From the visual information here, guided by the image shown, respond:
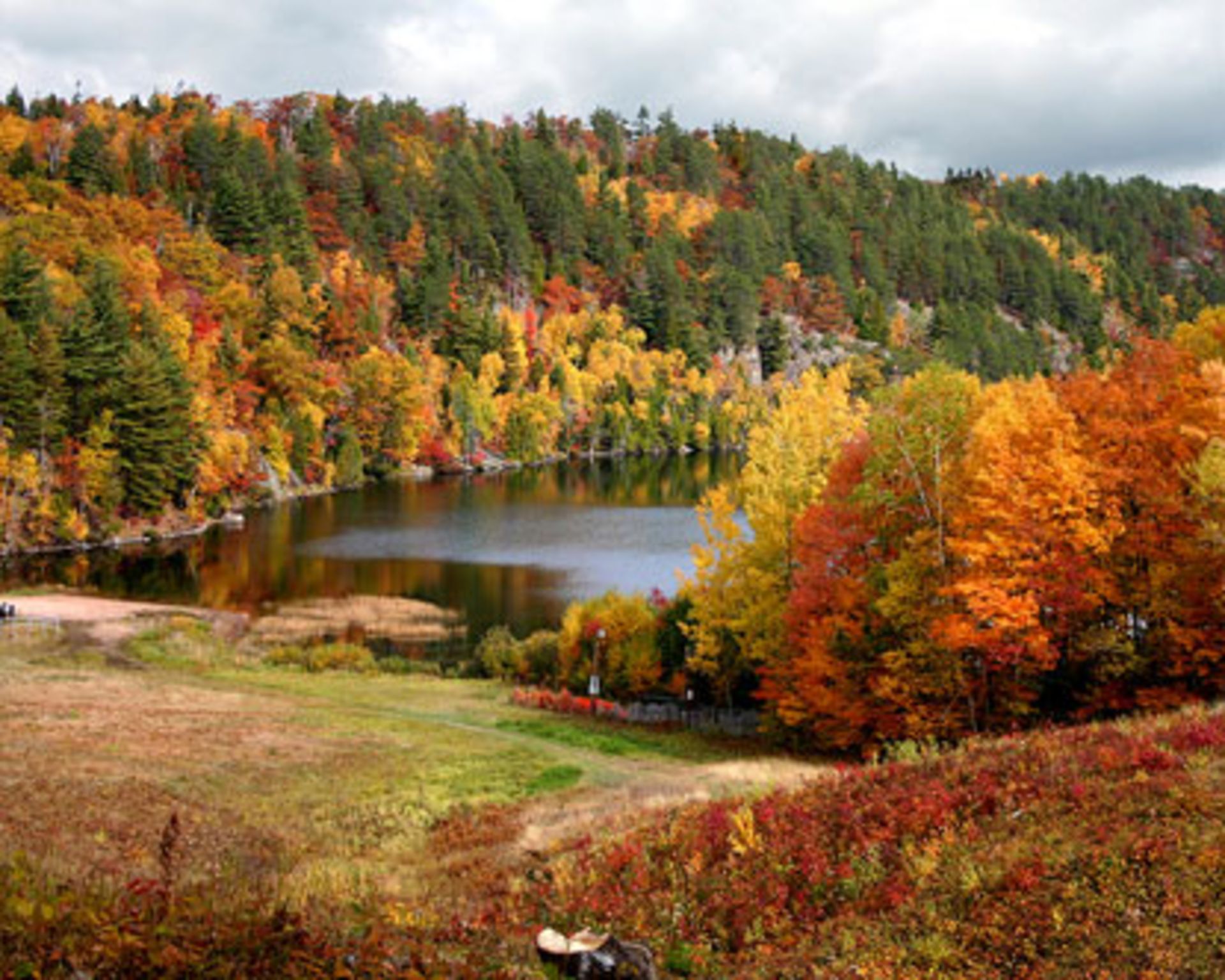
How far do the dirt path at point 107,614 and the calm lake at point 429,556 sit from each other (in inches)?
102

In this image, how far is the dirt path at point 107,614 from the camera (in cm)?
4781

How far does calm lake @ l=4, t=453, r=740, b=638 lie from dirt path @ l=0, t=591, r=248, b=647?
2.60m

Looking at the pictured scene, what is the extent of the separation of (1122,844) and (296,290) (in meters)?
126

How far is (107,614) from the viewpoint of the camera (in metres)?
52.1

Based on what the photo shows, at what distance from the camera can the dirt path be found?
157 feet

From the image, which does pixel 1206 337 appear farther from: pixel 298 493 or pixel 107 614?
pixel 298 493

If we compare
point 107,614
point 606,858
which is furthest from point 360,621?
point 606,858

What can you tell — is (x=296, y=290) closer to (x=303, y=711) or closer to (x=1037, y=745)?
(x=303, y=711)

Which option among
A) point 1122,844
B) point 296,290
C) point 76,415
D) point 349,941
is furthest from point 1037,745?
point 296,290

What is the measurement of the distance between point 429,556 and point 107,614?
2432 centimetres

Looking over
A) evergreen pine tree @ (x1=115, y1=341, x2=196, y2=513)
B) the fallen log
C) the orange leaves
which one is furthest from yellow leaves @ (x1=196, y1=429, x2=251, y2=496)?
the fallen log

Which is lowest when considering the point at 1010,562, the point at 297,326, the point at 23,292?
the point at 1010,562

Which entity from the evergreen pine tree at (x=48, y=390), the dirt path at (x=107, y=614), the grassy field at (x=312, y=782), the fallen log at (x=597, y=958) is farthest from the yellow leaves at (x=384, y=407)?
the fallen log at (x=597, y=958)

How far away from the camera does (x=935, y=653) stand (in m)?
27.3
